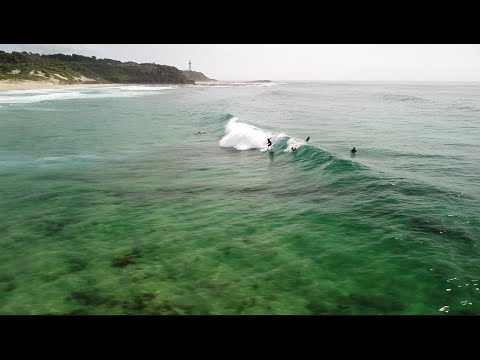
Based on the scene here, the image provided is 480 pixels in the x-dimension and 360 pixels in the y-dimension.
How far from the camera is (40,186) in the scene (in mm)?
17031

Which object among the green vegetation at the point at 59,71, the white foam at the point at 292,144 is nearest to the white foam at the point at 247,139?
the white foam at the point at 292,144

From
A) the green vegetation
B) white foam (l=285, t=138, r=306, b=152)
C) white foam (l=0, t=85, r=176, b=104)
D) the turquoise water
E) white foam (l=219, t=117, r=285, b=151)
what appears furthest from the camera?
the green vegetation

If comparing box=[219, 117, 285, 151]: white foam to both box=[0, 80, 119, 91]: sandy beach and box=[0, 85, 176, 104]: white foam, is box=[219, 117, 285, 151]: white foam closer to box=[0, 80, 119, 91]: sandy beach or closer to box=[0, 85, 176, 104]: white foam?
box=[0, 85, 176, 104]: white foam

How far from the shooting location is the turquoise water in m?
8.77

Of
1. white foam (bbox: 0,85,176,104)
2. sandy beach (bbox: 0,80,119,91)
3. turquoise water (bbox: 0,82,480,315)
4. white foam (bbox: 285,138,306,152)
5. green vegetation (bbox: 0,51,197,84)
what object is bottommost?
turquoise water (bbox: 0,82,480,315)

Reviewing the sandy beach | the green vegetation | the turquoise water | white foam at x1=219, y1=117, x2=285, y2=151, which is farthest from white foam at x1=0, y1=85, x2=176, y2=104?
white foam at x1=219, y1=117, x2=285, y2=151

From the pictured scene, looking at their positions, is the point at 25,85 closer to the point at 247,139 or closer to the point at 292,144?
the point at 247,139

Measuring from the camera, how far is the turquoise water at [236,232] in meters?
8.77
